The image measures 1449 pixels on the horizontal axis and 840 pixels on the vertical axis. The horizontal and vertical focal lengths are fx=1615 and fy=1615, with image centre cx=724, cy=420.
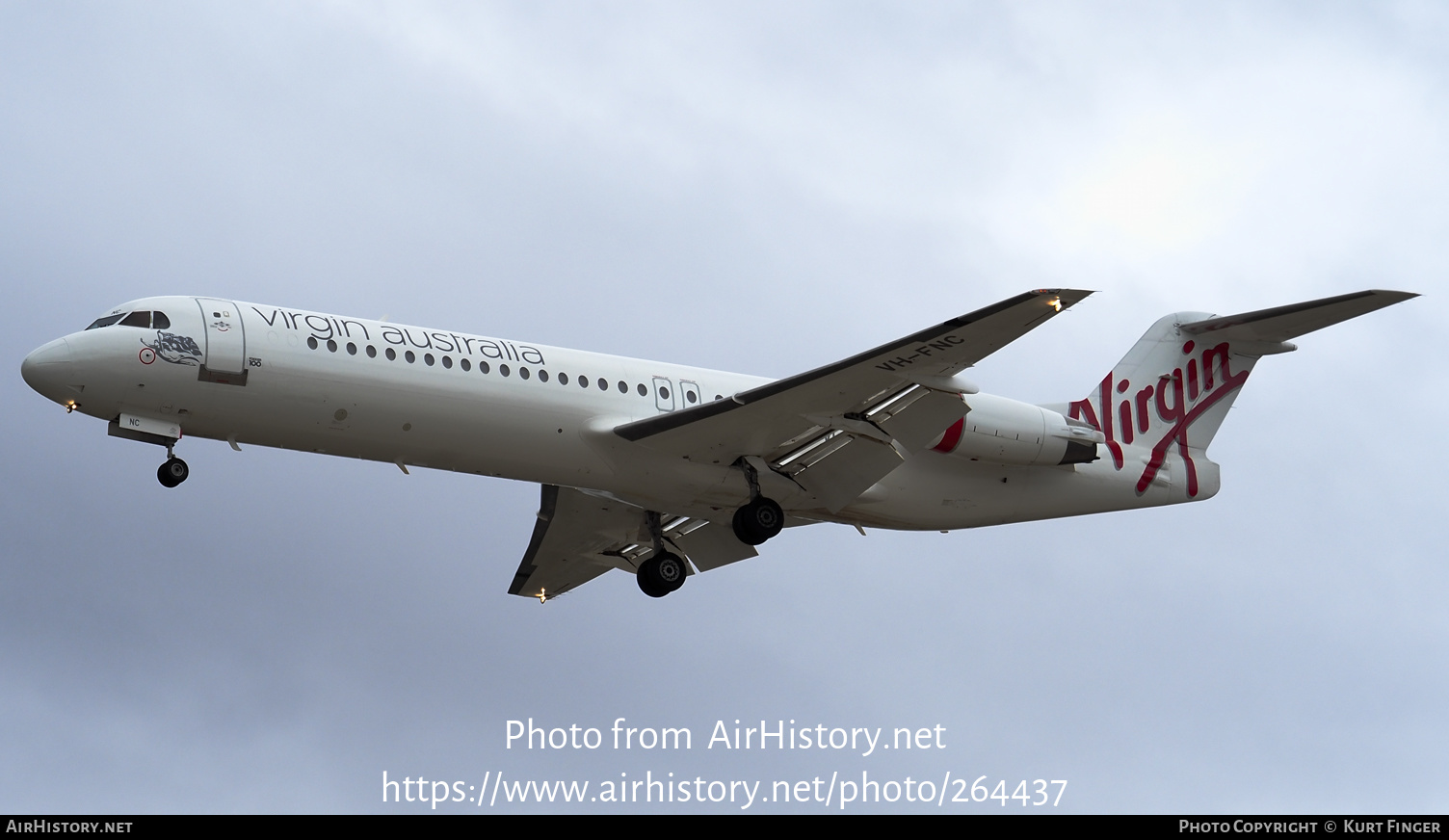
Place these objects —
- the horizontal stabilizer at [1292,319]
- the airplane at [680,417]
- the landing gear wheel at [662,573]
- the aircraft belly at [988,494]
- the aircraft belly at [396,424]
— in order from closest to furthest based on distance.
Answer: the airplane at [680,417] → the aircraft belly at [396,424] → the horizontal stabilizer at [1292,319] → the aircraft belly at [988,494] → the landing gear wheel at [662,573]

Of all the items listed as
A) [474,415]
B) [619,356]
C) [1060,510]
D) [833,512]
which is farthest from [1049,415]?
[474,415]

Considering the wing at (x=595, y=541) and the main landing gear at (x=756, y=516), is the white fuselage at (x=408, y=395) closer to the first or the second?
the main landing gear at (x=756, y=516)

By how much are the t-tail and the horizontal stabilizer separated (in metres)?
0.02

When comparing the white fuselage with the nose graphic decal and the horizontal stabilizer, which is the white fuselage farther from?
the horizontal stabilizer

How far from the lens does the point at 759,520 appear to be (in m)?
21.0

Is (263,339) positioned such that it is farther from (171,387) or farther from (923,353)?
(923,353)

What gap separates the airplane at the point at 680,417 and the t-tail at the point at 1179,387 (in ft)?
0.11

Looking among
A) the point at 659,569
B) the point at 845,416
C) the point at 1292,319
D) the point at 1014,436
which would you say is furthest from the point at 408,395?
the point at 1292,319

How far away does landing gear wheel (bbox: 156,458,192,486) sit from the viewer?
18.7m

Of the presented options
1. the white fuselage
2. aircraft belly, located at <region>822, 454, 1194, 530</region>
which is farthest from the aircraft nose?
aircraft belly, located at <region>822, 454, 1194, 530</region>

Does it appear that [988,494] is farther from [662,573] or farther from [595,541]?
[595,541]

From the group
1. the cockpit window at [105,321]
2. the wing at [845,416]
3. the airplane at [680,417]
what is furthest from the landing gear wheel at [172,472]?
the wing at [845,416]

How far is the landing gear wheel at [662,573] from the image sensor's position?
23.4 meters

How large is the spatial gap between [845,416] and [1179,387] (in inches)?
262
